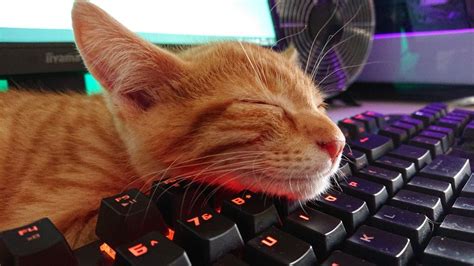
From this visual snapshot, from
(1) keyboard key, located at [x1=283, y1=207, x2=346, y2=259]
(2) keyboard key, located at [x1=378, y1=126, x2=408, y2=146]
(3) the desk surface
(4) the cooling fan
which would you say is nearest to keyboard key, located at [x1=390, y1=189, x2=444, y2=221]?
(1) keyboard key, located at [x1=283, y1=207, x2=346, y2=259]

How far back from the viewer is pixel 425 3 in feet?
4.36

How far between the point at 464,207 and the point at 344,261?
22cm

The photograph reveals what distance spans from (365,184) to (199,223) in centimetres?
25

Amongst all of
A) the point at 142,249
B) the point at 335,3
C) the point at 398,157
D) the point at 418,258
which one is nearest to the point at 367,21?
the point at 335,3

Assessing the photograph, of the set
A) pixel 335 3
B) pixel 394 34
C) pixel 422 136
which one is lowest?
pixel 422 136

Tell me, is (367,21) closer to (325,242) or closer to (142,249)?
(325,242)

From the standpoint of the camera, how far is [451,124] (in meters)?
0.77

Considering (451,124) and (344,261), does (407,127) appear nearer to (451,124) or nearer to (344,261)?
(451,124)

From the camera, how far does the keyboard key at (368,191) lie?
467 millimetres

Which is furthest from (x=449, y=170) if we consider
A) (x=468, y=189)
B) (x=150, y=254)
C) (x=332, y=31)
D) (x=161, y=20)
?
(x=332, y=31)

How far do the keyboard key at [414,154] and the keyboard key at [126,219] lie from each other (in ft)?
1.33

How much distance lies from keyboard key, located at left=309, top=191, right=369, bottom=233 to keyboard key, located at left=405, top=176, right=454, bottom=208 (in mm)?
108

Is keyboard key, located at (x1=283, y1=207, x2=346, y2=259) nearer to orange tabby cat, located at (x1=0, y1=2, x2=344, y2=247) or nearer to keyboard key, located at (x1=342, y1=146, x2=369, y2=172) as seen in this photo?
orange tabby cat, located at (x1=0, y1=2, x2=344, y2=247)

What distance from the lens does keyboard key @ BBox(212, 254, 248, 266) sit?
31 cm
